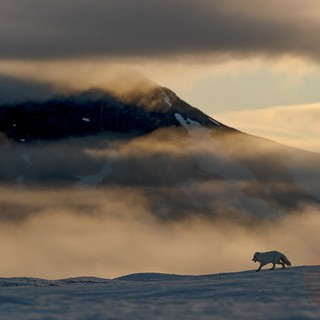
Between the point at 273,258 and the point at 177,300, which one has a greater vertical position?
the point at 273,258

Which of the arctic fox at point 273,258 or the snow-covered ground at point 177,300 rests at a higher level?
the arctic fox at point 273,258

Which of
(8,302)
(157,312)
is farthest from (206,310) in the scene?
(8,302)

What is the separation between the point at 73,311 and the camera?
29.0 meters

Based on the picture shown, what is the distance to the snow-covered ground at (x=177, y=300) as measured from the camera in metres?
27.9

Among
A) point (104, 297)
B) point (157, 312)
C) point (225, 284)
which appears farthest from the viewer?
point (225, 284)

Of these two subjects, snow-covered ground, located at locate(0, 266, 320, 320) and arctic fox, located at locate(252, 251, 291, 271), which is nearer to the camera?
snow-covered ground, located at locate(0, 266, 320, 320)

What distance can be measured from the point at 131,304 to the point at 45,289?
6.44 meters

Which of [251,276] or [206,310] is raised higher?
[251,276]

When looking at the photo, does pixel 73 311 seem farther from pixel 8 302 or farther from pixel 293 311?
pixel 293 311

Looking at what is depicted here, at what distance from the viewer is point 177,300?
31.2 m

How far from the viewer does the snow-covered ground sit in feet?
91.6

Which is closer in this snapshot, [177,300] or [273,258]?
[177,300]

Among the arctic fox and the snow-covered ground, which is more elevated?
the arctic fox

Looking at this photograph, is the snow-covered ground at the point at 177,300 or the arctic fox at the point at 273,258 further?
the arctic fox at the point at 273,258
